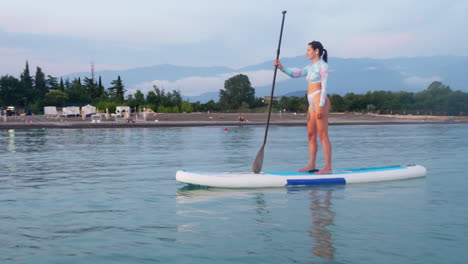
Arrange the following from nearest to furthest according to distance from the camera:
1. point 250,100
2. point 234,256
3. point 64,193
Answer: point 234,256 → point 64,193 → point 250,100

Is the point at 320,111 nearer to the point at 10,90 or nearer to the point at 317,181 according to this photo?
the point at 317,181

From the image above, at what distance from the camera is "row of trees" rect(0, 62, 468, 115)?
9406cm

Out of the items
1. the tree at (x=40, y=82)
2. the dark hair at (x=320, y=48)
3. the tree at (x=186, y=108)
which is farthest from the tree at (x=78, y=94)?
the dark hair at (x=320, y=48)

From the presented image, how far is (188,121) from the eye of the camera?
7506cm

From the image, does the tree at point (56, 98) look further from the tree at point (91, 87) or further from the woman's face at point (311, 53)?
the woman's face at point (311, 53)

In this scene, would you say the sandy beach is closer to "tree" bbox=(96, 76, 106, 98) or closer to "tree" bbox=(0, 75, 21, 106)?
"tree" bbox=(0, 75, 21, 106)

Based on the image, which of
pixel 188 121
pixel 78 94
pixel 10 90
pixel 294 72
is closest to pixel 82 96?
pixel 78 94

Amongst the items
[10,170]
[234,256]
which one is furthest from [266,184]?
[10,170]

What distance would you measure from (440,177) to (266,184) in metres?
5.53

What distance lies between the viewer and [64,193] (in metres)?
11.3

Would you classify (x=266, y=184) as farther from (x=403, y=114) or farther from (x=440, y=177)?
(x=403, y=114)

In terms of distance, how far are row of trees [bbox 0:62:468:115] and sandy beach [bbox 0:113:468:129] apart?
8033mm

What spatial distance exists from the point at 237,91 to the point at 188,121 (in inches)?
2352

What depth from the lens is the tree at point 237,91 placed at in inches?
5182
